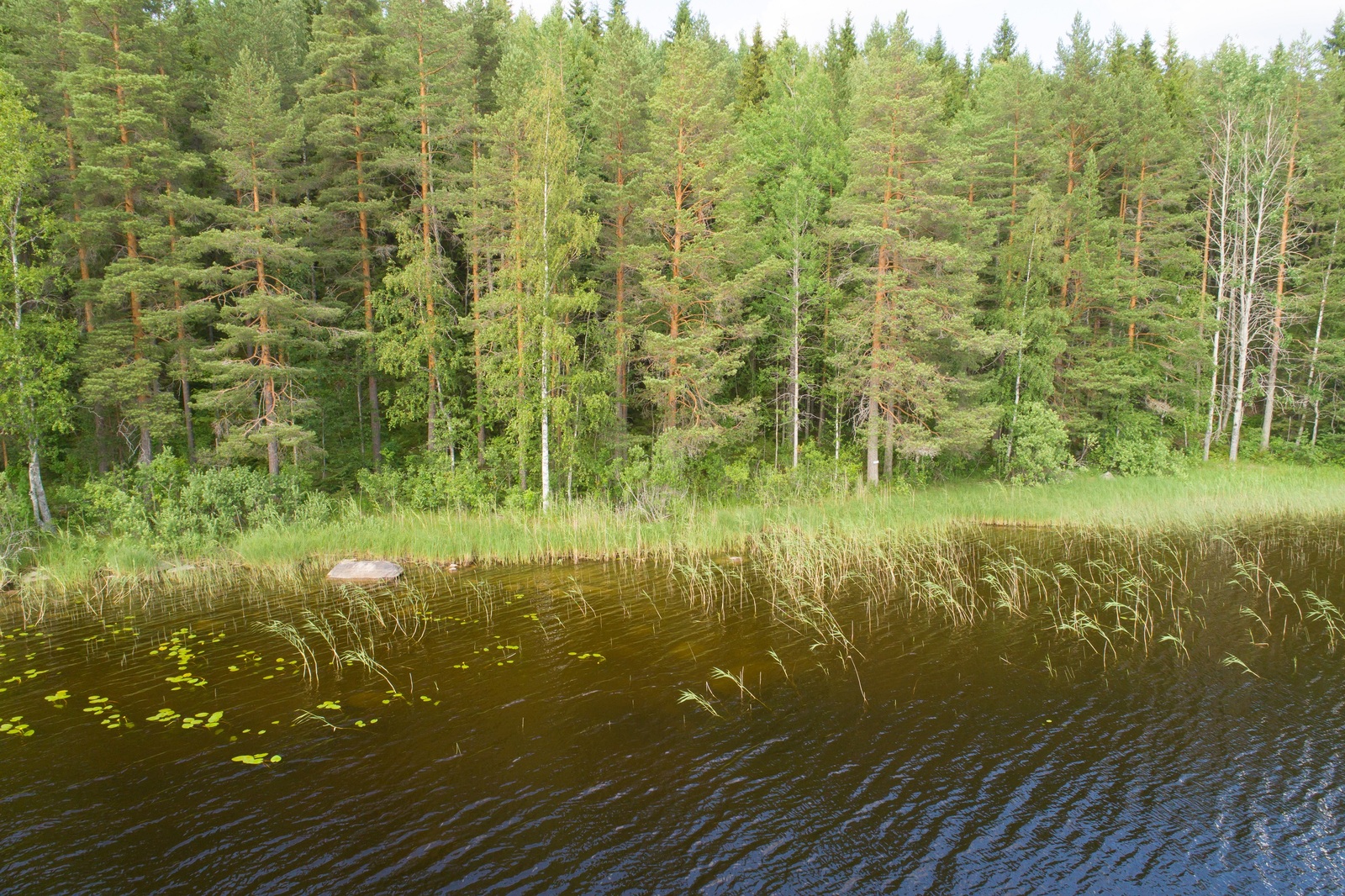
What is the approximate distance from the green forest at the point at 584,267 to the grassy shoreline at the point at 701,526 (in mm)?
1243

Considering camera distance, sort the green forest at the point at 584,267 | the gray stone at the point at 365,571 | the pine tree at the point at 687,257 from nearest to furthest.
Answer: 1. the gray stone at the point at 365,571
2. the green forest at the point at 584,267
3. the pine tree at the point at 687,257

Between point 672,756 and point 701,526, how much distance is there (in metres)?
10.5

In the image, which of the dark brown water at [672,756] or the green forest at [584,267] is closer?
the dark brown water at [672,756]

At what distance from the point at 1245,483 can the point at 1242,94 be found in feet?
55.6

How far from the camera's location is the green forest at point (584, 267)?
59.9 feet

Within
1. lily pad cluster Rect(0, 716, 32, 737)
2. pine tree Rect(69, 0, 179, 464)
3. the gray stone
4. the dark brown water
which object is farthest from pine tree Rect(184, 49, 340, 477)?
lily pad cluster Rect(0, 716, 32, 737)

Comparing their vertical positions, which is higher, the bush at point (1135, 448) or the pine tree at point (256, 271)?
the pine tree at point (256, 271)

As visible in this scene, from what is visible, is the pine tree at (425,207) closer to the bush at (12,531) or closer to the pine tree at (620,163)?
the pine tree at (620,163)

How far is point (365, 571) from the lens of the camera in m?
14.8

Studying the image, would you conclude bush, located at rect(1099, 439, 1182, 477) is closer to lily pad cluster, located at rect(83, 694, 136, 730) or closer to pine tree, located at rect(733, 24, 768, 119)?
pine tree, located at rect(733, 24, 768, 119)

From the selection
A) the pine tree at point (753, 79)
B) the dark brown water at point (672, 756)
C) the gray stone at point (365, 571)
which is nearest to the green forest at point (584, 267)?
the gray stone at point (365, 571)

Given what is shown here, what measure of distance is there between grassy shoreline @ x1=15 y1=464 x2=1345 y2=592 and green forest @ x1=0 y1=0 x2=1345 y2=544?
1243mm

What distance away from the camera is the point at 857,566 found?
49.0ft

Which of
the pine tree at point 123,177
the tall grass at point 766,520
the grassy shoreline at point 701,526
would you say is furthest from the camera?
the pine tree at point 123,177
